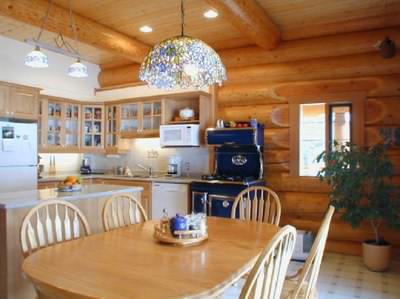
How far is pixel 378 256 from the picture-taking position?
3.85 meters

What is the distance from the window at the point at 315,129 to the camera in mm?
4668

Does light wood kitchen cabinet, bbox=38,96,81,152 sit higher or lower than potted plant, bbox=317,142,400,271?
higher

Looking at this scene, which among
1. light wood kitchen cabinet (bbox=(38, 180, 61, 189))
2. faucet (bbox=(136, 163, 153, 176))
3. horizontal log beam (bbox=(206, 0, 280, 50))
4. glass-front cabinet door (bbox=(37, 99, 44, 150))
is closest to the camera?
horizontal log beam (bbox=(206, 0, 280, 50))

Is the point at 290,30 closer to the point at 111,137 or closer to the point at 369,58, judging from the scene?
the point at 369,58

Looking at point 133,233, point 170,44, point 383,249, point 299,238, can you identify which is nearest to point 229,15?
point 170,44

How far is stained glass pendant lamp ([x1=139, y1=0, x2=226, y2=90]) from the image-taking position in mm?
2512

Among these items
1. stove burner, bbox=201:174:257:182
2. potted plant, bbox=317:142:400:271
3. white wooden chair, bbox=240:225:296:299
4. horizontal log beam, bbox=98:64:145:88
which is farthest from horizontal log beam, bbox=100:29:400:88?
white wooden chair, bbox=240:225:296:299

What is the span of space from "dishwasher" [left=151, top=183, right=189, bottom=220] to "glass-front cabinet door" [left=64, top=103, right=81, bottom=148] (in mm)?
1786

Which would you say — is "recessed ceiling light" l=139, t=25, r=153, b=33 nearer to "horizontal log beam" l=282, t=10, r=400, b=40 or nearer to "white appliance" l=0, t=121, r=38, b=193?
"horizontal log beam" l=282, t=10, r=400, b=40

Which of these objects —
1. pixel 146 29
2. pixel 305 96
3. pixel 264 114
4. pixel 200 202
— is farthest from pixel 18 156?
pixel 305 96

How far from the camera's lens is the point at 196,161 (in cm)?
566

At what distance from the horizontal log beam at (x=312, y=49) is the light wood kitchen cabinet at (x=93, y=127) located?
8.32 ft

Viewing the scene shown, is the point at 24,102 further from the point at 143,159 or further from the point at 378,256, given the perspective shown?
the point at 378,256

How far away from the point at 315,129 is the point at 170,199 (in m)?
2.32
